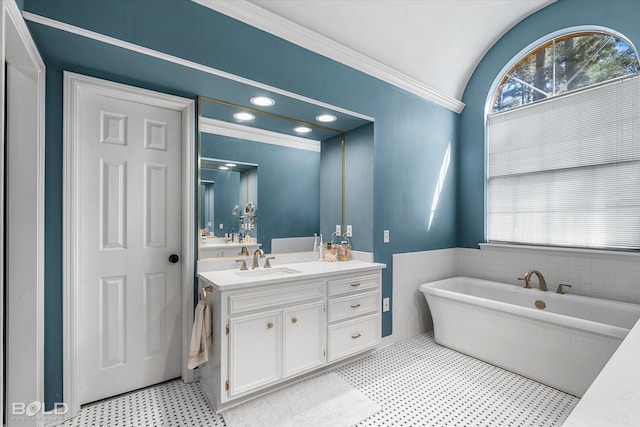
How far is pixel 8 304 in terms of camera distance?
1.66 meters

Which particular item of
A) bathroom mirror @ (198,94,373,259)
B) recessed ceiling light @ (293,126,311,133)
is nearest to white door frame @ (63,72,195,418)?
bathroom mirror @ (198,94,373,259)

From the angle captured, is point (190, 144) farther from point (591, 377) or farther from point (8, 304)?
point (591, 377)

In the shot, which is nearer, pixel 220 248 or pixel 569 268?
pixel 220 248

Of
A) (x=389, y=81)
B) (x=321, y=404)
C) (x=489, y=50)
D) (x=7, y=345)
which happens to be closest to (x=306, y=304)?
(x=321, y=404)

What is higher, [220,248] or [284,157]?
[284,157]

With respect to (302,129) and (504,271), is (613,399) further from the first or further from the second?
(504,271)

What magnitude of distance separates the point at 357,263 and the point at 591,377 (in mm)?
1825

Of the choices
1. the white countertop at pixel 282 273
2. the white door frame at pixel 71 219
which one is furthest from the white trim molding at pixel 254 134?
the white countertop at pixel 282 273

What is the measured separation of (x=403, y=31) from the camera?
2.82 m

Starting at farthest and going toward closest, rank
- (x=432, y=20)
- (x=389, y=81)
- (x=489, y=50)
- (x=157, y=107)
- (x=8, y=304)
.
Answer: (x=489, y=50) → (x=389, y=81) → (x=432, y=20) → (x=157, y=107) → (x=8, y=304)

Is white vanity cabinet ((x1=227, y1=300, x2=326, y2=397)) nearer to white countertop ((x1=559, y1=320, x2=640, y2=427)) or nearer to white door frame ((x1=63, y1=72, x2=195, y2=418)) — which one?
white door frame ((x1=63, y1=72, x2=195, y2=418))

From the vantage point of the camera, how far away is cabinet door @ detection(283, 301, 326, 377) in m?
2.24

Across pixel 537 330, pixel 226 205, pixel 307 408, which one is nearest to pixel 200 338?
pixel 307 408

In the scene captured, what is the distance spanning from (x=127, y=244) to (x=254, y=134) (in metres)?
1.37
